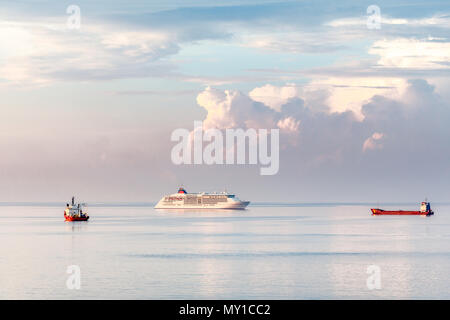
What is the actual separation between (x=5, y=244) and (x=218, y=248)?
109 ft

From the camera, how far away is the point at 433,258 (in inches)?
3228

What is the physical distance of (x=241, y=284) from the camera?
58.4m

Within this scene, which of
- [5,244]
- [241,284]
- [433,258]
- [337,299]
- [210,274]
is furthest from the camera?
[5,244]

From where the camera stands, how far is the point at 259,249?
3666 inches

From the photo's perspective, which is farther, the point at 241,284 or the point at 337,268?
the point at 337,268

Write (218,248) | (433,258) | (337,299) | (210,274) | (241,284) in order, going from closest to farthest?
(337,299) → (241,284) → (210,274) → (433,258) → (218,248)

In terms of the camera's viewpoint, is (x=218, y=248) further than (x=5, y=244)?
No

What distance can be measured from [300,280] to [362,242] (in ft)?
157

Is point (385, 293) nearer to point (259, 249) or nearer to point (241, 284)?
point (241, 284)
